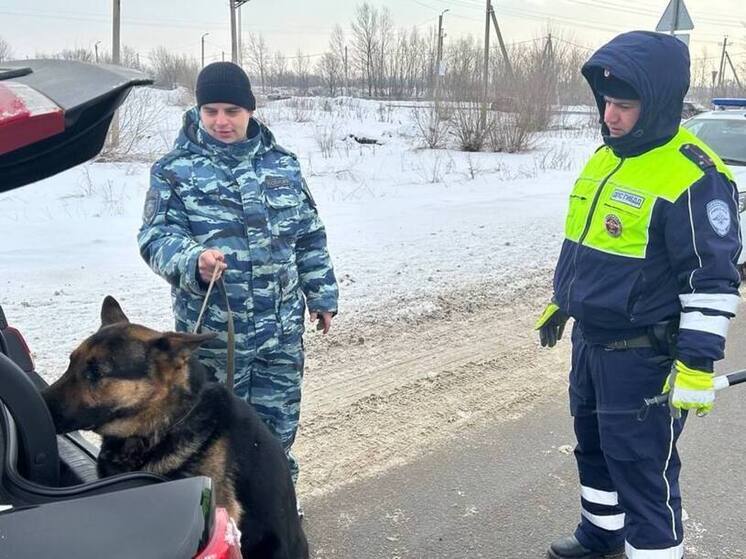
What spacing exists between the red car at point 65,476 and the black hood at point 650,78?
157 cm

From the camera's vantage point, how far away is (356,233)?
884 cm

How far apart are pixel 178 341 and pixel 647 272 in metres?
1.56

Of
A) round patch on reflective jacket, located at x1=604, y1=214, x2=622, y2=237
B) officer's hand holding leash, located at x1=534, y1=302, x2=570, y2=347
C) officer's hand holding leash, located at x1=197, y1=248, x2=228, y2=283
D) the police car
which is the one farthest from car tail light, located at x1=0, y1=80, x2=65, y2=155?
the police car

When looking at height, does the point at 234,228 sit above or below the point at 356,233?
above

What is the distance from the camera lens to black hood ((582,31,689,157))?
2422mm

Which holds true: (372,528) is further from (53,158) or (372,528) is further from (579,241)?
(53,158)

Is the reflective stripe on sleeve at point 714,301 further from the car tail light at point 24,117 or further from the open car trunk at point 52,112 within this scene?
the car tail light at point 24,117

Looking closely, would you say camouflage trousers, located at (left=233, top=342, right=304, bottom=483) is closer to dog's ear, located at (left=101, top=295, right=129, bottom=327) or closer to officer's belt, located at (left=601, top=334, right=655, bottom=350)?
dog's ear, located at (left=101, top=295, right=129, bottom=327)

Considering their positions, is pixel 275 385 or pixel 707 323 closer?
pixel 707 323

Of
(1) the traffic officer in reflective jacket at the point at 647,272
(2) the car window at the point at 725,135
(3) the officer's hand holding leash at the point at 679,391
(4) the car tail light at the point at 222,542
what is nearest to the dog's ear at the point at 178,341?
(4) the car tail light at the point at 222,542

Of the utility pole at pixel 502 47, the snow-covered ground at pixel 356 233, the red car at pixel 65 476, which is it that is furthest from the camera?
the utility pole at pixel 502 47

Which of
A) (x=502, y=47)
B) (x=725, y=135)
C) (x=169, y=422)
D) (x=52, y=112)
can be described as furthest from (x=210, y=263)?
(x=502, y=47)

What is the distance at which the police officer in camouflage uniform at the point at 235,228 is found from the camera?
2.71 metres

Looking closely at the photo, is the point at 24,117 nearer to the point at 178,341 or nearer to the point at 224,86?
the point at 178,341
